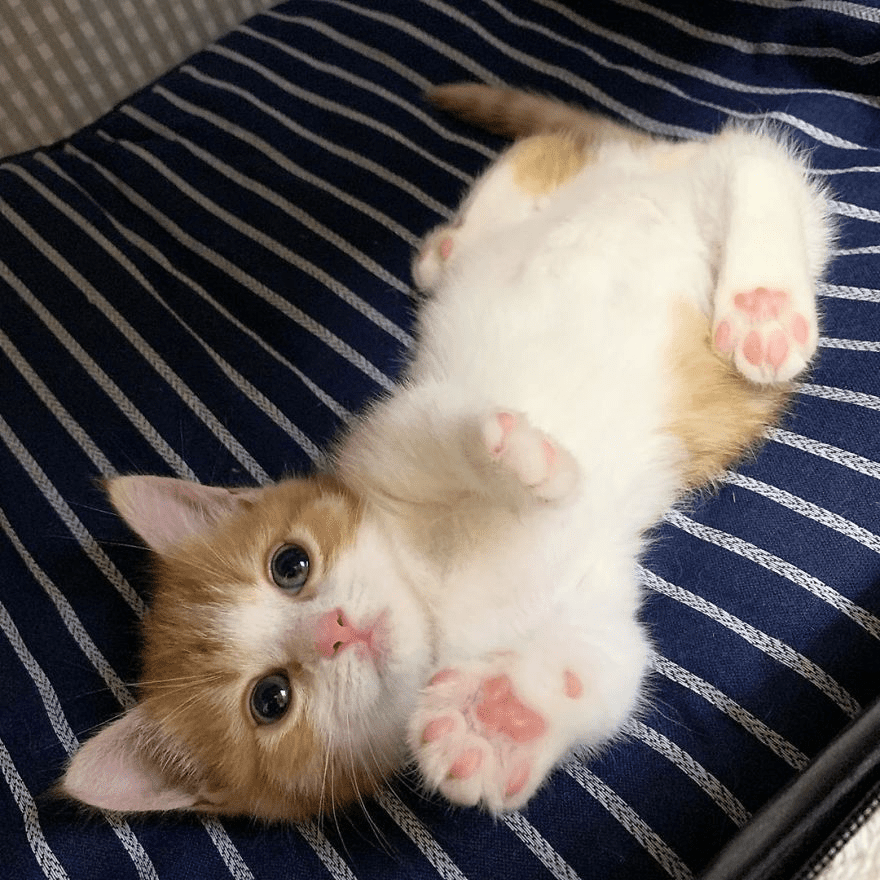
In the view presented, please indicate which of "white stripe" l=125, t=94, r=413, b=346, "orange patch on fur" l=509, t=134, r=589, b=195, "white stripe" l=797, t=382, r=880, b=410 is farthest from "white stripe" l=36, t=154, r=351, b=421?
"white stripe" l=797, t=382, r=880, b=410

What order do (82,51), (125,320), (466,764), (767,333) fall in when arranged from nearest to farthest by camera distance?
(466,764) → (767,333) → (125,320) → (82,51)

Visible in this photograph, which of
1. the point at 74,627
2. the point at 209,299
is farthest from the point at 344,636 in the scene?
the point at 209,299

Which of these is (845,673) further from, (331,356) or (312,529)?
(331,356)

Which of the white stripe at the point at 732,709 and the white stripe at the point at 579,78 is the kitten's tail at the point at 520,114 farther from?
the white stripe at the point at 732,709

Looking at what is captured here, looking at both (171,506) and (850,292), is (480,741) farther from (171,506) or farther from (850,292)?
(850,292)

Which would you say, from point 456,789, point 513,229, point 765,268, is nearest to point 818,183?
point 765,268
